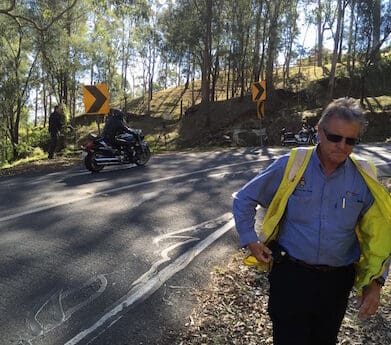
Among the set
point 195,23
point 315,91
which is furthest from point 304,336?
point 315,91

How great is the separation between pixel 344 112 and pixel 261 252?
91 cm

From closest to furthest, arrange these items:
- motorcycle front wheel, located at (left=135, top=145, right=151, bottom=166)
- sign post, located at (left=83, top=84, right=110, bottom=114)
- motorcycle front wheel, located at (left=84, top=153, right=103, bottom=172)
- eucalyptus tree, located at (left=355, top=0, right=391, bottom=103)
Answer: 1. motorcycle front wheel, located at (left=84, top=153, right=103, bottom=172)
2. motorcycle front wheel, located at (left=135, top=145, right=151, bottom=166)
3. sign post, located at (left=83, top=84, right=110, bottom=114)
4. eucalyptus tree, located at (left=355, top=0, right=391, bottom=103)

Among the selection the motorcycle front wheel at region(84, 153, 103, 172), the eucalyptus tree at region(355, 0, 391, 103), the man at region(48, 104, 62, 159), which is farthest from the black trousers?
the eucalyptus tree at region(355, 0, 391, 103)

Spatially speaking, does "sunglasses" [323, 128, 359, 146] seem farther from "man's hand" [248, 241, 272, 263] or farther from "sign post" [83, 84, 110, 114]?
"sign post" [83, 84, 110, 114]

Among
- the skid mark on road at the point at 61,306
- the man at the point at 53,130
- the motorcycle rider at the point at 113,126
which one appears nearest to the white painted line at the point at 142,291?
the skid mark on road at the point at 61,306

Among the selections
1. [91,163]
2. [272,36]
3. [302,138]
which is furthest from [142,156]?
[272,36]

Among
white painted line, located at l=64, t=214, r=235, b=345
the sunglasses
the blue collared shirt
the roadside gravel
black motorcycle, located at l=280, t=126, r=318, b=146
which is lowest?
the roadside gravel

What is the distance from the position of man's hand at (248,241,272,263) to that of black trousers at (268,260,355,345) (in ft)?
0.31

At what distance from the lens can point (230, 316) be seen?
3900mm

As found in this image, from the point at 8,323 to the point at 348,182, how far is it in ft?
9.44

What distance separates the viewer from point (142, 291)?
4.32 m

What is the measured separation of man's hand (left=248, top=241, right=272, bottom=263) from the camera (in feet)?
8.49

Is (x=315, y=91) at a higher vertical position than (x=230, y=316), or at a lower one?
higher

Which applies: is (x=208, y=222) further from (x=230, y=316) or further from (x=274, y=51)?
(x=274, y=51)
